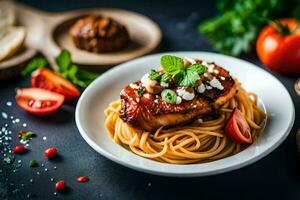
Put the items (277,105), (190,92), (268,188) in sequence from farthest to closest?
(277,105) → (190,92) → (268,188)

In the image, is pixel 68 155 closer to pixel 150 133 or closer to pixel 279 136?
pixel 150 133

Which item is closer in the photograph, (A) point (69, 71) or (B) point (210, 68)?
(B) point (210, 68)

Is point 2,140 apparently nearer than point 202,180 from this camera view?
No

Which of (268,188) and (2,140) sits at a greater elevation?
(268,188)

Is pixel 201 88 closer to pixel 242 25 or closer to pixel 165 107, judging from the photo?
pixel 165 107

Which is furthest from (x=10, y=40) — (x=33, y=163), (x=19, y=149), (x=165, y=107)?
(x=165, y=107)

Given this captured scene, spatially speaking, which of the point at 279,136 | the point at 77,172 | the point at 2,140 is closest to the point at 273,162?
the point at 279,136

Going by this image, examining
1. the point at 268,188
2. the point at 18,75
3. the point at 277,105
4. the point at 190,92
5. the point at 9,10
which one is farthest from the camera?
the point at 9,10
